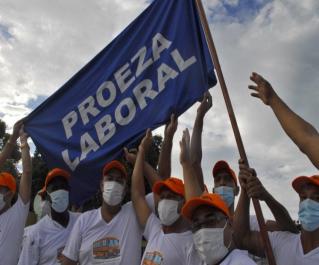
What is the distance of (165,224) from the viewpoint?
4160mm

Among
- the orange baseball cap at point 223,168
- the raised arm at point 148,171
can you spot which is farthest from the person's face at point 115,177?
the orange baseball cap at point 223,168

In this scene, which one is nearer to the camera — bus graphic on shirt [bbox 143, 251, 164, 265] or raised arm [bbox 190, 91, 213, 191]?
bus graphic on shirt [bbox 143, 251, 164, 265]

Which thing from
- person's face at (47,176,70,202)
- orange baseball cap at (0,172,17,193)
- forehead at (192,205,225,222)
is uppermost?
orange baseball cap at (0,172,17,193)

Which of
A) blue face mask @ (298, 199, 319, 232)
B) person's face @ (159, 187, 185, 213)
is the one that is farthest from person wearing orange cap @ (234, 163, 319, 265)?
person's face @ (159, 187, 185, 213)

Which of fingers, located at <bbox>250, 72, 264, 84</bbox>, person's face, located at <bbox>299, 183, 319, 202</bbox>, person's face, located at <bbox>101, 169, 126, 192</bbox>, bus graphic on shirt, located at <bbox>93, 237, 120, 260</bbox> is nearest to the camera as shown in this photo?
fingers, located at <bbox>250, 72, 264, 84</bbox>

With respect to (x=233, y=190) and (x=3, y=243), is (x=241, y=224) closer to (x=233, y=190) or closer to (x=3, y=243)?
(x=233, y=190)

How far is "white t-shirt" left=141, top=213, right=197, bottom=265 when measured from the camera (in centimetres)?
384

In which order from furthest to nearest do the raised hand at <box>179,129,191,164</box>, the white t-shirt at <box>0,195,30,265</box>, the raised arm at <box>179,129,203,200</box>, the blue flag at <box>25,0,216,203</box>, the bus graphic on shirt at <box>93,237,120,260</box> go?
the blue flag at <box>25,0,216,203</box> → the white t-shirt at <box>0,195,30,265</box> → the raised hand at <box>179,129,191,164</box> → the bus graphic on shirt at <box>93,237,120,260</box> → the raised arm at <box>179,129,203,200</box>

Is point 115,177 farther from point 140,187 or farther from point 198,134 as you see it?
point 198,134

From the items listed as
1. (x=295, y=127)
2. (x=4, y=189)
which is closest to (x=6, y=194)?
(x=4, y=189)

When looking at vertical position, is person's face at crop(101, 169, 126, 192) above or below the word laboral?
below

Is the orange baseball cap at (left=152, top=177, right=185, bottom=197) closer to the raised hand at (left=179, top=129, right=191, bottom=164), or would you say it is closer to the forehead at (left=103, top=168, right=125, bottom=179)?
the raised hand at (left=179, top=129, right=191, bottom=164)

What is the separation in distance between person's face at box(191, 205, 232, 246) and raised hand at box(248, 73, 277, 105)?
91 centimetres

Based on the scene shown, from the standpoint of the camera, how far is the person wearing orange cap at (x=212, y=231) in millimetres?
3176
